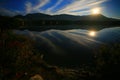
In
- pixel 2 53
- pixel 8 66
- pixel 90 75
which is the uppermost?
pixel 2 53

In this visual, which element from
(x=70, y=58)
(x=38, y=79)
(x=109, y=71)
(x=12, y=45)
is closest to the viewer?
(x=38, y=79)

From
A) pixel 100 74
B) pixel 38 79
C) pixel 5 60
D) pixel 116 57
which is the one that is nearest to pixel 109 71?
pixel 100 74

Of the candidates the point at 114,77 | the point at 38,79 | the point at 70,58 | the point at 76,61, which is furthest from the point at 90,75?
the point at 70,58

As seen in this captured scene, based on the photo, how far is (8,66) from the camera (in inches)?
268

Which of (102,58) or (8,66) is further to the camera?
(102,58)

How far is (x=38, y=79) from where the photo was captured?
225 inches

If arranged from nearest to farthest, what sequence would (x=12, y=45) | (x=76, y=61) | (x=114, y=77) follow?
1. (x=114, y=77)
2. (x=12, y=45)
3. (x=76, y=61)

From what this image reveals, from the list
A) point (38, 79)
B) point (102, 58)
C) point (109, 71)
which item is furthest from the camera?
point (102, 58)

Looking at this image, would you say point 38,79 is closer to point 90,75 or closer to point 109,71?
point 90,75

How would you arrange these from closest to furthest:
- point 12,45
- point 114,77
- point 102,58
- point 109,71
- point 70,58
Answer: point 114,77 < point 109,71 < point 12,45 < point 102,58 < point 70,58

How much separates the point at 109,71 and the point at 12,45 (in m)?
4.41

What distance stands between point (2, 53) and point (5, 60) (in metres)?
0.41

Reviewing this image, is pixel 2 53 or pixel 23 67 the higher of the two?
pixel 2 53

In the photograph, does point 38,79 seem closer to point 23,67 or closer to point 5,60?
point 23,67
